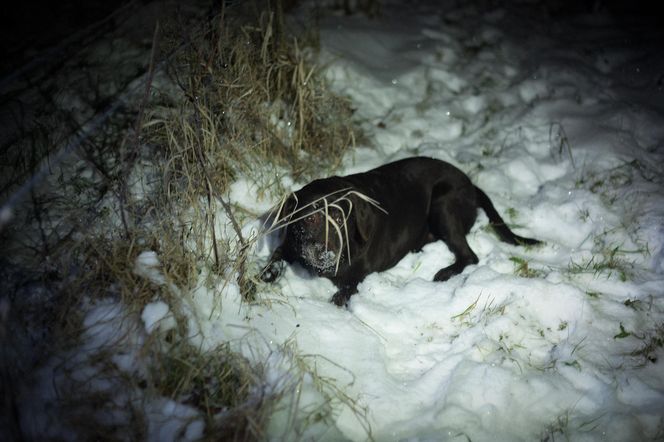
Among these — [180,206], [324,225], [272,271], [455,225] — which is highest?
[180,206]

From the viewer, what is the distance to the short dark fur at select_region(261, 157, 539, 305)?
2.77m

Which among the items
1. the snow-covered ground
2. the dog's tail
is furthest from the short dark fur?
the snow-covered ground

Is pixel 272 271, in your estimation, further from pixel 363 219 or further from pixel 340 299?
pixel 363 219

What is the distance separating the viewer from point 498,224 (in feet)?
11.9

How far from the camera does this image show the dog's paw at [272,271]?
3049mm

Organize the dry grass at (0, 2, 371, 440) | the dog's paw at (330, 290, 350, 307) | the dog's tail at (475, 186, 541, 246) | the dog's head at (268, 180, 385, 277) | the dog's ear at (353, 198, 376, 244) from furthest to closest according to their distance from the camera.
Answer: the dog's tail at (475, 186, 541, 246), the dog's paw at (330, 290, 350, 307), the dog's ear at (353, 198, 376, 244), the dog's head at (268, 180, 385, 277), the dry grass at (0, 2, 371, 440)

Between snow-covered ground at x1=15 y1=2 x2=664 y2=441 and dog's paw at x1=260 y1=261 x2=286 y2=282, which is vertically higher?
dog's paw at x1=260 y1=261 x2=286 y2=282

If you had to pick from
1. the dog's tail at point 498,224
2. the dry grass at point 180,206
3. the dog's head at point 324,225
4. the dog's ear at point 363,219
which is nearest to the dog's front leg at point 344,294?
the dog's head at point 324,225

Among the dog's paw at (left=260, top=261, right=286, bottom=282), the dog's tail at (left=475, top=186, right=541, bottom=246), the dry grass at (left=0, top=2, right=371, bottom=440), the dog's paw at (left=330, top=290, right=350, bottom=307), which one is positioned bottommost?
the dog's tail at (left=475, top=186, right=541, bottom=246)

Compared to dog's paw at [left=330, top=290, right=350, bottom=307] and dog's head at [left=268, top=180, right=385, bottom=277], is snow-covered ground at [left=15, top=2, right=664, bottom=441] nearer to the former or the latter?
dog's paw at [left=330, top=290, right=350, bottom=307]

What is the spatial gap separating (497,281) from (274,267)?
154 centimetres

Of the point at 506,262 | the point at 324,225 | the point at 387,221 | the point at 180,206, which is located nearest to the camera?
the point at 324,225

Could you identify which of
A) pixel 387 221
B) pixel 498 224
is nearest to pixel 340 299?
pixel 387 221

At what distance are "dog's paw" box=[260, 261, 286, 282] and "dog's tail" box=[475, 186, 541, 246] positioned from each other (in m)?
1.77
